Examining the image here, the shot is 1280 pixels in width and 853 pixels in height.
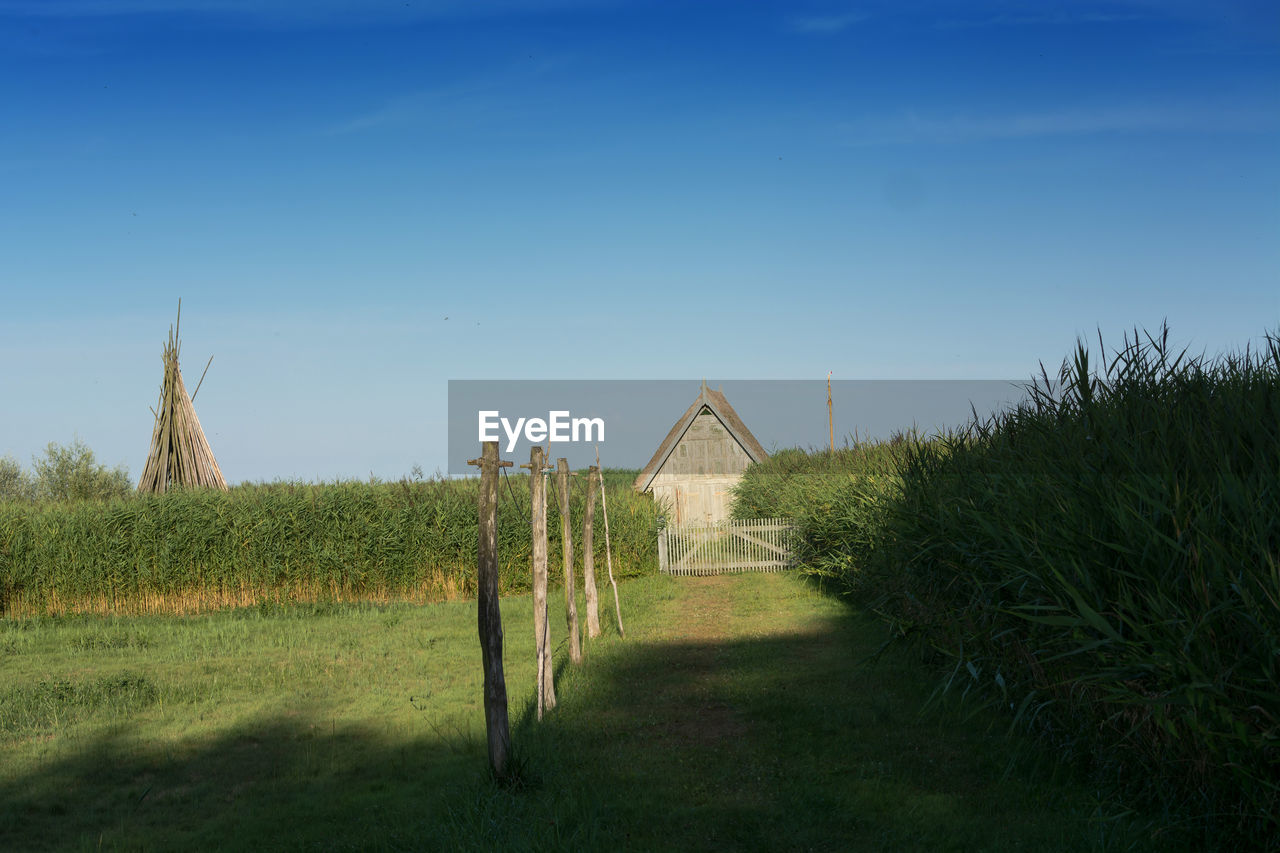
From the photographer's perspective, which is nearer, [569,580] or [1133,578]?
[1133,578]

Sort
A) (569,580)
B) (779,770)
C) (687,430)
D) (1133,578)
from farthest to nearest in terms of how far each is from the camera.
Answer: (687,430), (569,580), (779,770), (1133,578)

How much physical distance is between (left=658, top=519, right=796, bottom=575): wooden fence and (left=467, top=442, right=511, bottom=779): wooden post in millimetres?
17789

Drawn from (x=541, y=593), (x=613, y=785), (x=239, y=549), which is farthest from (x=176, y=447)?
(x=613, y=785)

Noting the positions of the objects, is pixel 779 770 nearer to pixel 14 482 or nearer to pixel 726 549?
pixel 726 549

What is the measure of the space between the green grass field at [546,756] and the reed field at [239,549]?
693 centimetres

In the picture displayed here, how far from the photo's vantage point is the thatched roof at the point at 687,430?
110 feet

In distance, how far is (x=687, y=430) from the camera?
110 ft

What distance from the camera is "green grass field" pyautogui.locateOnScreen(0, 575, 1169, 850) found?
6.56 meters

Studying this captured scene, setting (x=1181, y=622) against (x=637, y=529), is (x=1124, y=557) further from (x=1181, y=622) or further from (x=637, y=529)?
(x=637, y=529)

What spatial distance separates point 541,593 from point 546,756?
2.10m

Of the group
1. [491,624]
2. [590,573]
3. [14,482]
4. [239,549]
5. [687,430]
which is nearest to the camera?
[491,624]

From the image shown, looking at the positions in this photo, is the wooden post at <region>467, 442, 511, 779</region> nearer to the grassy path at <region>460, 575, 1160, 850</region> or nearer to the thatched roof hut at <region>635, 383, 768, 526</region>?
the grassy path at <region>460, 575, 1160, 850</region>

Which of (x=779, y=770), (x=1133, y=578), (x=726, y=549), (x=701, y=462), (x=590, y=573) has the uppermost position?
(x=701, y=462)

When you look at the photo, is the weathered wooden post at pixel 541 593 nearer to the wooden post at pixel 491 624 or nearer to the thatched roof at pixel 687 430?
the wooden post at pixel 491 624
